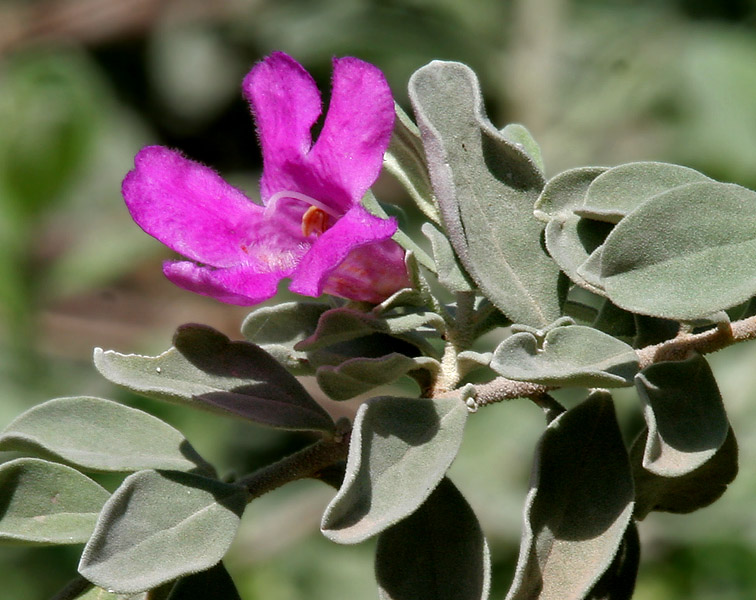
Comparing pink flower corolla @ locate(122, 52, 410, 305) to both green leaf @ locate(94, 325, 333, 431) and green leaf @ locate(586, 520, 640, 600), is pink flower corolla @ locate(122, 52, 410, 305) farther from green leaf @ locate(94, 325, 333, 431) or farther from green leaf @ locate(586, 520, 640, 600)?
green leaf @ locate(586, 520, 640, 600)

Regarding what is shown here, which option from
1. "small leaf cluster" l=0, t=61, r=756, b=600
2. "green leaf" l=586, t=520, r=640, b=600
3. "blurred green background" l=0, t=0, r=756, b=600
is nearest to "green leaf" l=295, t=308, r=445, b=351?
"small leaf cluster" l=0, t=61, r=756, b=600

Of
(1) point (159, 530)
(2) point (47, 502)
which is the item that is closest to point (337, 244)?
(1) point (159, 530)

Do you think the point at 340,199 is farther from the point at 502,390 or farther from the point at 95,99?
the point at 95,99

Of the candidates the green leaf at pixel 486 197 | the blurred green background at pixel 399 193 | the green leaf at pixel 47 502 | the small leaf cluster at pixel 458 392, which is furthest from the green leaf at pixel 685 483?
the blurred green background at pixel 399 193

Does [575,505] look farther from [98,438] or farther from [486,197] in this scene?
[98,438]

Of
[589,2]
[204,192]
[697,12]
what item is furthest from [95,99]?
[204,192]

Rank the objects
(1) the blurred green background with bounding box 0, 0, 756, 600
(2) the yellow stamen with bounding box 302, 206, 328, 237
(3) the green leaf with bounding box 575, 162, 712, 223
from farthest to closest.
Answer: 1. (1) the blurred green background with bounding box 0, 0, 756, 600
2. (2) the yellow stamen with bounding box 302, 206, 328, 237
3. (3) the green leaf with bounding box 575, 162, 712, 223
